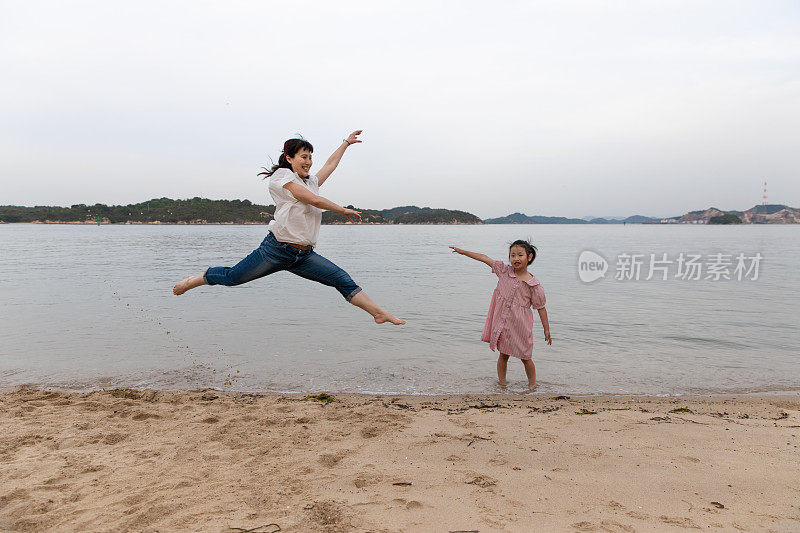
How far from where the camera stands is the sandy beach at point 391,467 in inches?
115

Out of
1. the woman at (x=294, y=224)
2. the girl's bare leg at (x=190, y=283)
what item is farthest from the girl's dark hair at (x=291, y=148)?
the girl's bare leg at (x=190, y=283)

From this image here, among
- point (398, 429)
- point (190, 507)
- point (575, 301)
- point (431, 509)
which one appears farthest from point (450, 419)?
point (575, 301)

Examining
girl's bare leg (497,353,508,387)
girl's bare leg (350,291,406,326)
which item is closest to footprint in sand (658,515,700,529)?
girl's bare leg (350,291,406,326)

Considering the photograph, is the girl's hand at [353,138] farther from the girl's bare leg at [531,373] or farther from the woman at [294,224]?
the girl's bare leg at [531,373]

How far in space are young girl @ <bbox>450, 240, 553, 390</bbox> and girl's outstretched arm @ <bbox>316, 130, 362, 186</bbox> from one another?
6.28 feet

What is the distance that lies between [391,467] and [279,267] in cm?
226

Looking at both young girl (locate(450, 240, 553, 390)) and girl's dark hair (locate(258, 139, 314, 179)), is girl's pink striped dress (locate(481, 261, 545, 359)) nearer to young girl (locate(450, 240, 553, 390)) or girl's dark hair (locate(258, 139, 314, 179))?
young girl (locate(450, 240, 553, 390))

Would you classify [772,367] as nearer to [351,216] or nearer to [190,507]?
[351,216]

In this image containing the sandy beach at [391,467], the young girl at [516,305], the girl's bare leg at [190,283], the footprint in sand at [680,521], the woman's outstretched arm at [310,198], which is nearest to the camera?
the footprint in sand at [680,521]

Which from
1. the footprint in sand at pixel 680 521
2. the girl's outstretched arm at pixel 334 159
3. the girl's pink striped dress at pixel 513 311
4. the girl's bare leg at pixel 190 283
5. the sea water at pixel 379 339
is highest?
the girl's outstretched arm at pixel 334 159

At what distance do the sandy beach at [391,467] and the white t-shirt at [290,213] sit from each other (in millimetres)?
1831

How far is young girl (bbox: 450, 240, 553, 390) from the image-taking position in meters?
6.29

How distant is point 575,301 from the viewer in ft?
45.4

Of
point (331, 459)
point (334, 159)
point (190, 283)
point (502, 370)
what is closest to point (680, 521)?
point (331, 459)
